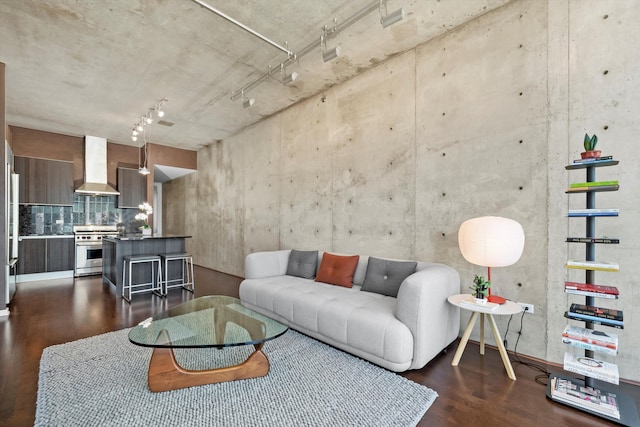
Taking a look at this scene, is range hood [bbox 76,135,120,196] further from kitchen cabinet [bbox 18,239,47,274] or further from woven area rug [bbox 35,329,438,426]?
woven area rug [bbox 35,329,438,426]

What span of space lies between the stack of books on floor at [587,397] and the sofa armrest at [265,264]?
3.05 metres

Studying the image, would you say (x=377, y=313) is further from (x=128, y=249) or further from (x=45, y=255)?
(x=45, y=255)

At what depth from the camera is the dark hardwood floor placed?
179 centimetres

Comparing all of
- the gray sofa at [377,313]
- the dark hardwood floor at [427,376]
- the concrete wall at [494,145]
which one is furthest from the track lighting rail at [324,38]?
the dark hardwood floor at [427,376]

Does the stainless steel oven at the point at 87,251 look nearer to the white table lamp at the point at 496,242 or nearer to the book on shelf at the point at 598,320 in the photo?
the white table lamp at the point at 496,242

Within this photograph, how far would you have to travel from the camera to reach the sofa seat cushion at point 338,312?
7.37ft

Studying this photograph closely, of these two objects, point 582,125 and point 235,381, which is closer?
point 235,381

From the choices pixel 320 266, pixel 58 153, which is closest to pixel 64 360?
pixel 320 266

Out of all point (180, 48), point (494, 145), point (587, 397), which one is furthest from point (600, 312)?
point (180, 48)

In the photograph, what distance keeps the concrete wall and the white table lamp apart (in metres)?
0.43

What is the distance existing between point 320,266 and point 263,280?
0.75 m

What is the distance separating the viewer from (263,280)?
3.71 m

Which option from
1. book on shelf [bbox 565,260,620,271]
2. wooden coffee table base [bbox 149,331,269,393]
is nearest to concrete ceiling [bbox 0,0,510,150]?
book on shelf [bbox 565,260,620,271]

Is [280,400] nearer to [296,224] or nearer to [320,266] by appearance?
[320,266]
